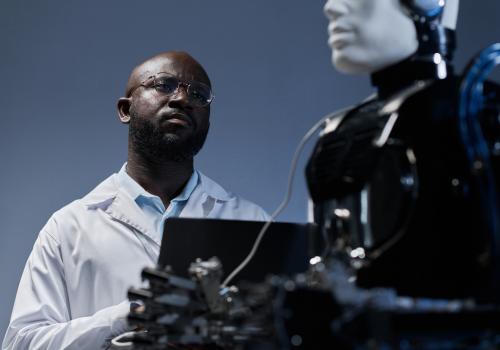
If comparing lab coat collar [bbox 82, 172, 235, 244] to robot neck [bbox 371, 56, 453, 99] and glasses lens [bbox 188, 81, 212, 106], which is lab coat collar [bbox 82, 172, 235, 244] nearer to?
glasses lens [bbox 188, 81, 212, 106]

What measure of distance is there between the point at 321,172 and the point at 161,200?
110 centimetres

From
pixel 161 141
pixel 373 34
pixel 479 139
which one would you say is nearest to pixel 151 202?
pixel 161 141

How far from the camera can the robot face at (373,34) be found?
101 cm

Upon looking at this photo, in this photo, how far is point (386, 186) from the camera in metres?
0.91

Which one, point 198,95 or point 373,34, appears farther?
point 198,95

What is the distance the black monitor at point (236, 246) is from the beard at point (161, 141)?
811mm

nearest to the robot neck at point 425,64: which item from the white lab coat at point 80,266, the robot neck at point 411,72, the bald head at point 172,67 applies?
the robot neck at point 411,72

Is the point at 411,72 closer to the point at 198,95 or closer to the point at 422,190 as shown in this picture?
the point at 422,190

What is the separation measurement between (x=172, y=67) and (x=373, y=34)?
1099 millimetres

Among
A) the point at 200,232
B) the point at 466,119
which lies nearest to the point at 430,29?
the point at 466,119

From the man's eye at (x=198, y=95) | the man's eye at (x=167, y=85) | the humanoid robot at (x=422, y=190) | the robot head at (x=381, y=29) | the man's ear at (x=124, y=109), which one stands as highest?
the robot head at (x=381, y=29)

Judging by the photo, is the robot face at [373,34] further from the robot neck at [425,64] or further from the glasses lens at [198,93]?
the glasses lens at [198,93]

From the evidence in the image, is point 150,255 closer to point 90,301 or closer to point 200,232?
point 90,301

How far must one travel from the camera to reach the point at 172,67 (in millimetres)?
2043
